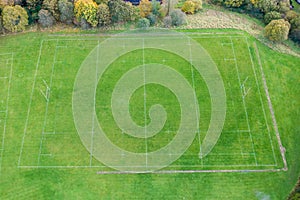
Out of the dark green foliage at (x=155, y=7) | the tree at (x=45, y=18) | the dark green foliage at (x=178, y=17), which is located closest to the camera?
the tree at (x=45, y=18)

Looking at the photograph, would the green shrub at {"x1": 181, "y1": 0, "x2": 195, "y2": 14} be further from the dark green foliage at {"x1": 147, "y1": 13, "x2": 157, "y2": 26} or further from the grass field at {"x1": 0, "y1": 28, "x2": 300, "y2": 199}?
the dark green foliage at {"x1": 147, "y1": 13, "x2": 157, "y2": 26}

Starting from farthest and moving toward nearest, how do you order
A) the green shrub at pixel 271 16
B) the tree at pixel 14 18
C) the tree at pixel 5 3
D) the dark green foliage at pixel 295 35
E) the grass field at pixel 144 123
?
1. the green shrub at pixel 271 16
2. the dark green foliage at pixel 295 35
3. the tree at pixel 5 3
4. the tree at pixel 14 18
5. the grass field at pixel 144 123

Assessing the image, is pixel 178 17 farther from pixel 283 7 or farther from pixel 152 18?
pixel 283 7

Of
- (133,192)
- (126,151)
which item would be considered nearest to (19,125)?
(126,151)

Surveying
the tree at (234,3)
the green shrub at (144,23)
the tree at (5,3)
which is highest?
the tree at (234,3)

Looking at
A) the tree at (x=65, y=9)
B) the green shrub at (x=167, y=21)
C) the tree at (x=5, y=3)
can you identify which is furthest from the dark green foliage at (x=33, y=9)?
the green shrub at (x=167, y=21)

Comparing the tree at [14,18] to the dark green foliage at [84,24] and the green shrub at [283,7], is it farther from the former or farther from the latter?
the green shrub at [283,7]
